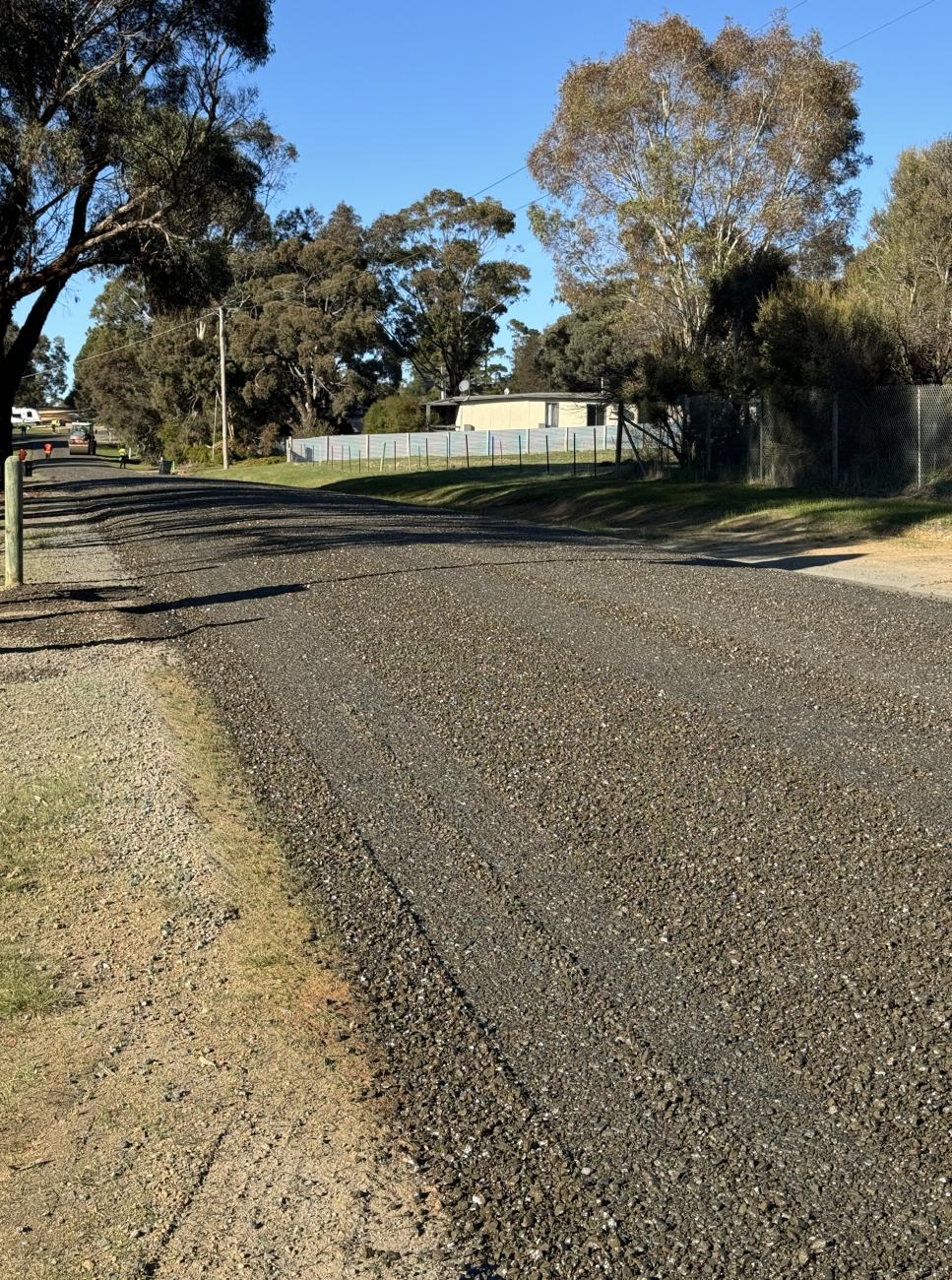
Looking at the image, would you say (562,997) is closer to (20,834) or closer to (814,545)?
(20,834)

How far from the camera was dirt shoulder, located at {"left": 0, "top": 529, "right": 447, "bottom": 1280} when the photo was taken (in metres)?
3.29

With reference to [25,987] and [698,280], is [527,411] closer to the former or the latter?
[698,280]

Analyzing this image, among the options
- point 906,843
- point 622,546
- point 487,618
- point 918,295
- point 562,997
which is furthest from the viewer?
point 918,295

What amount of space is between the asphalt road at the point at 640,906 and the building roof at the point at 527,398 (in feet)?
220

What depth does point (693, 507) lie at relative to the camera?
2792 cm

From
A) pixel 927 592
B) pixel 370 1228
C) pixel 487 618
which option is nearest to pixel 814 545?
pixel 927 592

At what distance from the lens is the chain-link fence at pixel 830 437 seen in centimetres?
2512

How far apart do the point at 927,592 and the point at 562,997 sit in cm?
1201

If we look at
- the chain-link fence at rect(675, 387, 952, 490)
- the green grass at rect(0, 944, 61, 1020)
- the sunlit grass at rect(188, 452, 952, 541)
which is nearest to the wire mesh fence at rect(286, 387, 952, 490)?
the chain-link fence at rect(675, 387, 952, 490)

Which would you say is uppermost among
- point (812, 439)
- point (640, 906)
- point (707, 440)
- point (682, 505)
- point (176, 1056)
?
point (707, 440)

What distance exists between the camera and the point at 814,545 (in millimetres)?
22000

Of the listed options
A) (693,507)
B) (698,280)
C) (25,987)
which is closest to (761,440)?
(693,507)

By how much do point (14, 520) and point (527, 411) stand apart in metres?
71.4

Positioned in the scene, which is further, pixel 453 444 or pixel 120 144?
pixel 453 444
